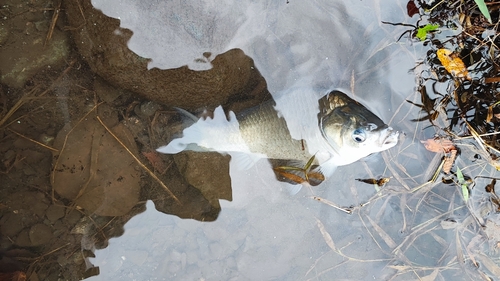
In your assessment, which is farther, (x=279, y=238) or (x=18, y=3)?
(x=279, y=238)

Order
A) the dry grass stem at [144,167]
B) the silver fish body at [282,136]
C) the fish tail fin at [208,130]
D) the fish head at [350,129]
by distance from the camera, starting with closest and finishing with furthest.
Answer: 1. the fish head at [350,129]
2. the silver fish body at [282,136]
3. the fish tail fin at [208,130]
4. the dry grass stem at [144,167]

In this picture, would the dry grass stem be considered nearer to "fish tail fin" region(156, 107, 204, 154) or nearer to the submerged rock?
"fish tail fin" region(156, 107, 204, 154)

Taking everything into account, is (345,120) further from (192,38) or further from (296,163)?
(192,38)

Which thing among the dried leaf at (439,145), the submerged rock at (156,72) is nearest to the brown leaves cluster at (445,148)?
the dried leaf at (439,145)

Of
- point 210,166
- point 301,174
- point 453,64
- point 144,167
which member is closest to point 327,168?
point 301,174

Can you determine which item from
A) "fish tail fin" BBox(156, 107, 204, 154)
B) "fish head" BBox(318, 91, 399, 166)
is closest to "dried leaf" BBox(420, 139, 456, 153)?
"fish head" BBox(318, 91, 399, 166)

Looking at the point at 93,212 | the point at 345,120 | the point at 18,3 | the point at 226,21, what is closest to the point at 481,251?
the point at 345,120

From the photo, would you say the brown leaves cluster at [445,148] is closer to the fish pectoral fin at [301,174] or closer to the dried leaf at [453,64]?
the dried leaf at [453,64]
